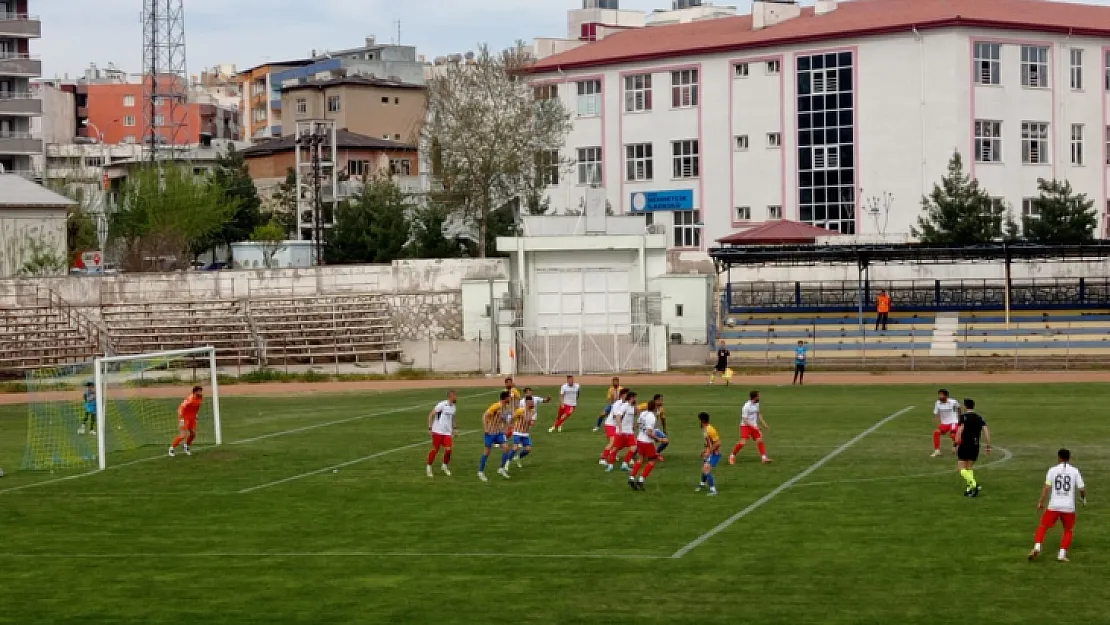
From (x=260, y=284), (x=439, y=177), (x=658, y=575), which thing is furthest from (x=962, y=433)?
(x=439, y=177)

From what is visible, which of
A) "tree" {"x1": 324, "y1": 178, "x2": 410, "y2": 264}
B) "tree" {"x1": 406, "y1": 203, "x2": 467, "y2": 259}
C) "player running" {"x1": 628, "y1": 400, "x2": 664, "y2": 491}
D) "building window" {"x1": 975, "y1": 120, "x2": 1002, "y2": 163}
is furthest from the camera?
"tree" {"x1": 406, "y1": 203, "x2": 467, "y2": 259}

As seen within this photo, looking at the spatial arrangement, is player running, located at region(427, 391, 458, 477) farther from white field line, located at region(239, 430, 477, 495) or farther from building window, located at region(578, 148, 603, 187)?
building window, located at region(578, 148, 603, 187)

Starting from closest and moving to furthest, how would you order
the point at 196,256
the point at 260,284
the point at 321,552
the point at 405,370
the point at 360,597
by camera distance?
the point at 360,597, the point at 321,552, the point at 405,370, the point at 260,284, the point at 196,256

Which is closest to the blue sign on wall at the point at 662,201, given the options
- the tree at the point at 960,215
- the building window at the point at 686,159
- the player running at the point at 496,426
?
the building window at the point at 686,159

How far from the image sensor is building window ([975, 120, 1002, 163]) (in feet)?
304

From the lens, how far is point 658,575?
25188mm

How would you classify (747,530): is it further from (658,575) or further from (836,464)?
(836,464)

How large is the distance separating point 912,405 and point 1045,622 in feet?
104

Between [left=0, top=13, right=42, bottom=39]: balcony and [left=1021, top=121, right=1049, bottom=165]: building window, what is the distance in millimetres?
78415

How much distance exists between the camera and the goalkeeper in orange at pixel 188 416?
41281 millimetres

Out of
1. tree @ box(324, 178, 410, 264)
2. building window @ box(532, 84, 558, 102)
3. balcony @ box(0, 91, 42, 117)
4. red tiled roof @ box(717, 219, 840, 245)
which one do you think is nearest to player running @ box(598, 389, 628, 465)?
red tiled roof @ box(717, 219, 840, 245)

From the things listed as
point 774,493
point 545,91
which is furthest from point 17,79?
point 774,493

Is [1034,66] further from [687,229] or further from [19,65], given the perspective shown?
[19,65]

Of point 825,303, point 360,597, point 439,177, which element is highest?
point 439,177
